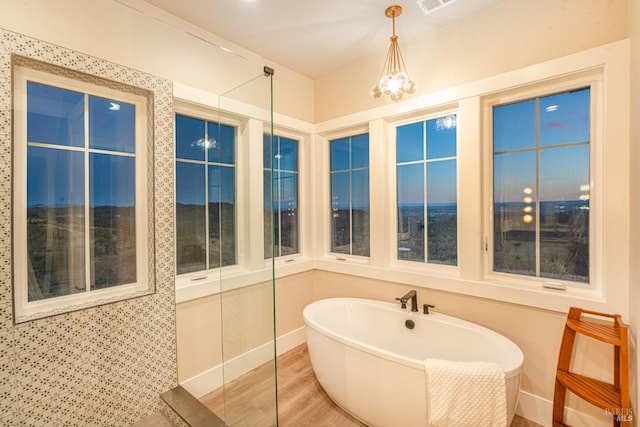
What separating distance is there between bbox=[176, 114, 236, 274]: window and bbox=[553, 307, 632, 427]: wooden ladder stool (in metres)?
2.32

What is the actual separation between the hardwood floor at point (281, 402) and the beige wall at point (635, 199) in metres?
0.79

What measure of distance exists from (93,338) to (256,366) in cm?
104

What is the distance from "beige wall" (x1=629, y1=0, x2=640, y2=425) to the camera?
55.4 inches

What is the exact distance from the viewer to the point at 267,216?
1.79 metres

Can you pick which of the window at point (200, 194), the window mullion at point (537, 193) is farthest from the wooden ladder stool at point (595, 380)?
the window at point (200, 194)

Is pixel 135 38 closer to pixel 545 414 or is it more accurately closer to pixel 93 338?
pixel 93 338

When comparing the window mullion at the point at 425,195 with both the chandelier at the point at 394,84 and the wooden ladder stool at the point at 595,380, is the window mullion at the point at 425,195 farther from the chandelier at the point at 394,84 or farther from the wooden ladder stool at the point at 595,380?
the wooden ladder stool at the point at 595,380

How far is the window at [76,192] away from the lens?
61.1 inches

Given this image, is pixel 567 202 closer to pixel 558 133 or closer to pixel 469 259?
pixel 558 133

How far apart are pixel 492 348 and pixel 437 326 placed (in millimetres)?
402

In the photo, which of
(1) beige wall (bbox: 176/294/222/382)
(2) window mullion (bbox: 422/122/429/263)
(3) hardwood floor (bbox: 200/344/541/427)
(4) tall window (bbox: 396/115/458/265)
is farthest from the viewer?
(2) window mullion (bbox: 422/122/429/263)

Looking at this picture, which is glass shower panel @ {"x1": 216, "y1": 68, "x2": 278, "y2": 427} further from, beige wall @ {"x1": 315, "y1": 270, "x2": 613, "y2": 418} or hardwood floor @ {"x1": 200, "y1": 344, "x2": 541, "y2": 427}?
beige wall @ {"x1": 315, "y1": 270, "x2": 613, "y2": 418}

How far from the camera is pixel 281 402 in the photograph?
2.08 m

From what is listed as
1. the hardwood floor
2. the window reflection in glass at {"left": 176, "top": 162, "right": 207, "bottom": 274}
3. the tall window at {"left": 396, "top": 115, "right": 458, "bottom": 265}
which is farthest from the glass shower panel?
the tall window at {"left": 396, "top": 115, "right": 458, "bottom": 265}
